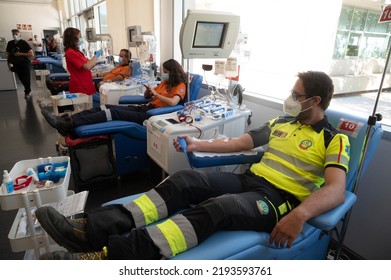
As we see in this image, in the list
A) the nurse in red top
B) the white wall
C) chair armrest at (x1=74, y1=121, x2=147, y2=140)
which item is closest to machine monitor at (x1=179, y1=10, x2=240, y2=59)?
chair armrest at (x1=74, y1=121, x2=147, y2=140)

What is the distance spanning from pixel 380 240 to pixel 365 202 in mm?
216

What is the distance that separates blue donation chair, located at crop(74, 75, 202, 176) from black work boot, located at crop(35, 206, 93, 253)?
1063mm

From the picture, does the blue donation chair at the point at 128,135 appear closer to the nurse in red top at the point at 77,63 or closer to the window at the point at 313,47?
the window at the point at 313,47

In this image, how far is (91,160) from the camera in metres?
2.21

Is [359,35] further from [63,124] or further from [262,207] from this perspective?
[63,124]

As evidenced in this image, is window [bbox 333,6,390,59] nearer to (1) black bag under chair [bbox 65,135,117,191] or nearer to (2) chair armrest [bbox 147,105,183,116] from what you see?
(2) chair armrest [bbox 147,105,183,116]

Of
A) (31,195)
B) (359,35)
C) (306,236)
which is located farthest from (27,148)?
(359,35)

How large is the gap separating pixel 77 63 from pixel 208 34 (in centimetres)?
182

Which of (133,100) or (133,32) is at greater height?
(133,32)

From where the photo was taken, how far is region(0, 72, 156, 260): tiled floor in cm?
189

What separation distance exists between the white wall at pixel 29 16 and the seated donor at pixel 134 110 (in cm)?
1223

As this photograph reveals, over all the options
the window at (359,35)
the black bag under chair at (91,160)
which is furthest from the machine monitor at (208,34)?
the black bag under chair at (91,160)
